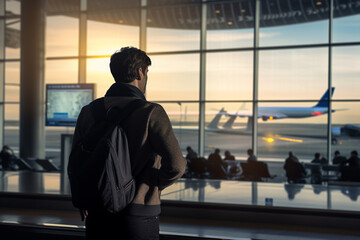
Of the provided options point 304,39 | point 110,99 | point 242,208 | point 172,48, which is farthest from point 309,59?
point 110,99

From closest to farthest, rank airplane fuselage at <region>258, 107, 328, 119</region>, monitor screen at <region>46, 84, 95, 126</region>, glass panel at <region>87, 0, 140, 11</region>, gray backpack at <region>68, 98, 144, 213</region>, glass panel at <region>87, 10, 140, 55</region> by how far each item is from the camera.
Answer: gray backpack at <region>68, 98, 144, 213</region> < monitor screen at <region>46, 84, 95, 126</region> < glass panel at <region>87, 0, 140, 11</region> < glass panel at <region>87, 10, 140, 55</region> < airplane fuselage at <region>258, 107, 328, 119</region>

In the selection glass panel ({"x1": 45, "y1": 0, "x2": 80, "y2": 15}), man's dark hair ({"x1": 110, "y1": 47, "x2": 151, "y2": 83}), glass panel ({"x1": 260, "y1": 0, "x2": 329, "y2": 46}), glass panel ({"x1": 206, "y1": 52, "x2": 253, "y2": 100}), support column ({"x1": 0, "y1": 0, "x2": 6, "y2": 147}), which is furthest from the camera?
support column ({"x1": 0, "y1": 0, "x2": 6, "y2": 147})

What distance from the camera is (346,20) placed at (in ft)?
41.3

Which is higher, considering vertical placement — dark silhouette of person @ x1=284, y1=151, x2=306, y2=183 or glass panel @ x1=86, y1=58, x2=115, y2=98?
glass panel @ x1=86, y1=58, x2=115, y2=98

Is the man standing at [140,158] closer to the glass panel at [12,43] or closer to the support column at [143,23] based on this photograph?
the support column at [143,23]

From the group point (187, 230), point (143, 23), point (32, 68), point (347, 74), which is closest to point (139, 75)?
point (187, 230)

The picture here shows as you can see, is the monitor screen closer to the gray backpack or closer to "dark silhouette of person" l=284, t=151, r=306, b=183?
"dark silhouette of person" l=284, t=151, r=306, b=183

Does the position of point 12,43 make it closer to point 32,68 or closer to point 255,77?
point 32,68

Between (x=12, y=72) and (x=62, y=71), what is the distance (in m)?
2.07

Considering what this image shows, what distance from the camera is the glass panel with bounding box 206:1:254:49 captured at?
43.7ft

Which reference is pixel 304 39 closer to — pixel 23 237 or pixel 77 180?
pixel 23 237

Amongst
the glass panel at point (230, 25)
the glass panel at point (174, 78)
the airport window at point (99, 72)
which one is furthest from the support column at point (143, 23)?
the glass panel at point (230, 25)

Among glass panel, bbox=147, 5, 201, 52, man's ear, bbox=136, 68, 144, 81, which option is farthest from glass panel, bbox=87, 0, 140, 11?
man's ear, bbox=136, 68, 144, 81

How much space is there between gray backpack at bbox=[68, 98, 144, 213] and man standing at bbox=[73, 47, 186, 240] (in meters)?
0.03
